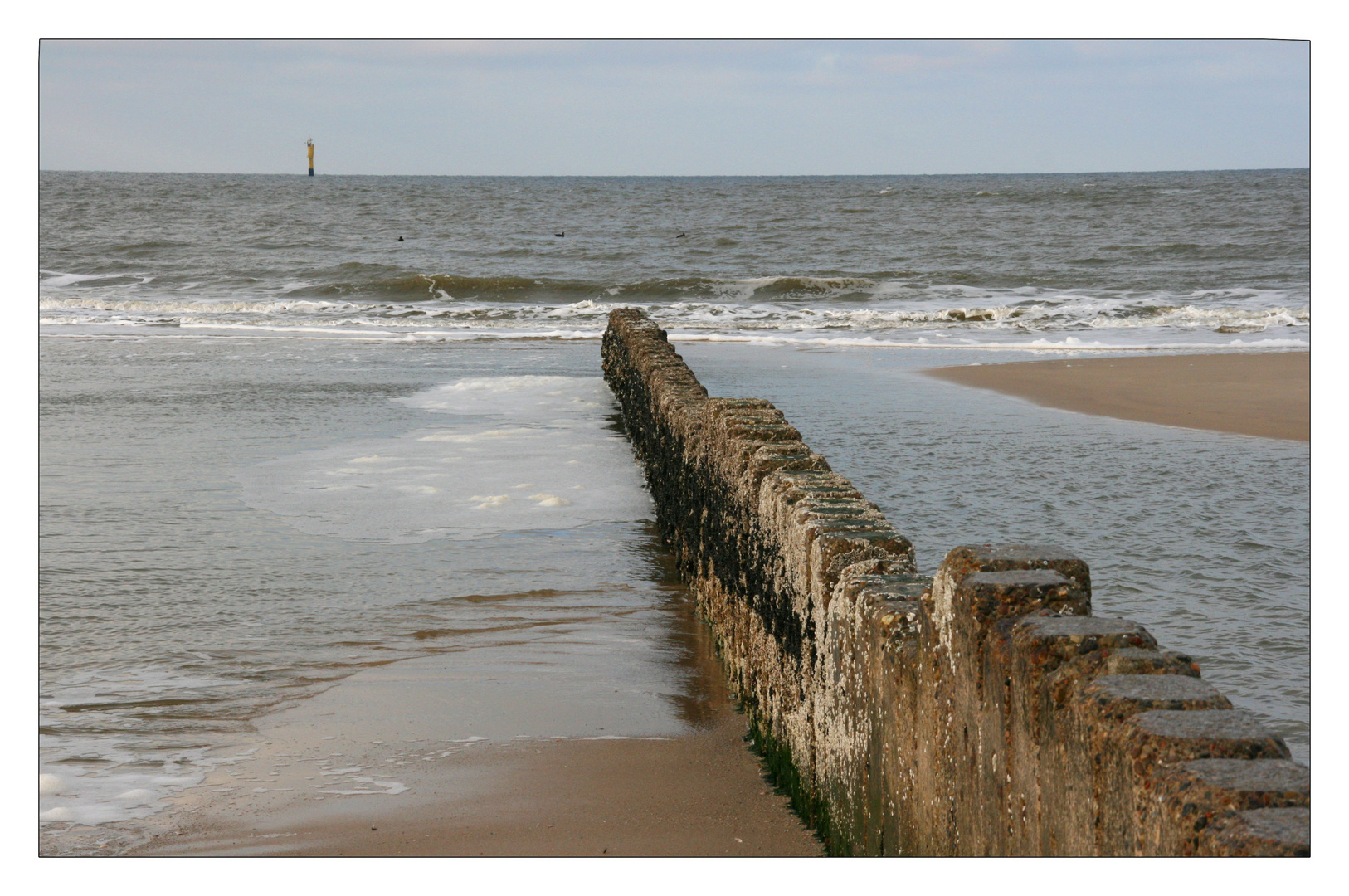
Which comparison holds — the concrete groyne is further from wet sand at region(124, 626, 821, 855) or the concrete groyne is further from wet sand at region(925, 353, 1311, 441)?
wet sand at region(925, 353, 1311, 441)

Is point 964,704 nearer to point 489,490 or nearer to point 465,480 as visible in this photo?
point 489,490

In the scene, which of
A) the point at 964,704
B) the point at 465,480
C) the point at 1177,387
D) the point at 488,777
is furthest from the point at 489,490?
the point at 1177,387

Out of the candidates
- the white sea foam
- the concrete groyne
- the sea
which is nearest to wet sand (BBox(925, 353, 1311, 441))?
the sea

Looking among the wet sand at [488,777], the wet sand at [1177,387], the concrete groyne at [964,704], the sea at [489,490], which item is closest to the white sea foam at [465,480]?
the sea at [489,490]

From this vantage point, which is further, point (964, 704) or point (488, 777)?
point (488, 777)

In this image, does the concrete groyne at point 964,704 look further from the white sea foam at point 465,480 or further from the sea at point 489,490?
the white sea foam at point 465,480

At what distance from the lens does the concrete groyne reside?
163 cm

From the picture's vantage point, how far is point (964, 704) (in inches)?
88.1

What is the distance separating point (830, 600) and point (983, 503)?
4.26 meters

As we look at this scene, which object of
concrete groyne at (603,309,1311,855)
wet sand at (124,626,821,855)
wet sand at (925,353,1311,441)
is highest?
wet sand at (925,353,1311,441)

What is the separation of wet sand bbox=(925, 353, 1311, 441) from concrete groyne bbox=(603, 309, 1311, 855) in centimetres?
639

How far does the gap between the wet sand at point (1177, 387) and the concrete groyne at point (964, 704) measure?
639cm

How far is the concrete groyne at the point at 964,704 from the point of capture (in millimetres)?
1626

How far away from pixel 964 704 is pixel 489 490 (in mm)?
5747
